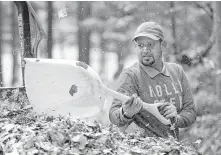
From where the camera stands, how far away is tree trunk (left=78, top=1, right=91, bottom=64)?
10.1 ft

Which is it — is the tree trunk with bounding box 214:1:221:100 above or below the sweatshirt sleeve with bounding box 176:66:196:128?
above

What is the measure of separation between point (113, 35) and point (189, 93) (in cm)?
170

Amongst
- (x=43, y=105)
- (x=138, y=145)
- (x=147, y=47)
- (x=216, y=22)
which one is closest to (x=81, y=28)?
(x=216, y=22)

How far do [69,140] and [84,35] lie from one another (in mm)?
2227

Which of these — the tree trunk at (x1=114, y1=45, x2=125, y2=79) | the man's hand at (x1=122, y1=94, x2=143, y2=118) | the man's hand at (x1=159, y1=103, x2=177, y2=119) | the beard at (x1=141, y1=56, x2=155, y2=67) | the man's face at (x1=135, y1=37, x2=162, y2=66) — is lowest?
the man's hand at (x1=159, y1=103, x2=177, y2=119)

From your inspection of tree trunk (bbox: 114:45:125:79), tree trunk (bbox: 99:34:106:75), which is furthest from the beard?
tree trunk (bbox: 99:34:106:75)

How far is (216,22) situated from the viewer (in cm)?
305

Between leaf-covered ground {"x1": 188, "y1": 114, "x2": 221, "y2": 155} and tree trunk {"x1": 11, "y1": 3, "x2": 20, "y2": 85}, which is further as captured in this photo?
tree trunk {"x1": 11, "y1": 3, "x2": 20, "y2": 85}

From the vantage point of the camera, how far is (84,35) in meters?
3.34

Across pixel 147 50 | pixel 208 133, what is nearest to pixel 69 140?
pixel 147 50

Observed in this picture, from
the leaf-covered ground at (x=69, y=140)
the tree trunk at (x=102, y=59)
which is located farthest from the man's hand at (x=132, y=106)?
the tree trunk at (x=102, y=59)

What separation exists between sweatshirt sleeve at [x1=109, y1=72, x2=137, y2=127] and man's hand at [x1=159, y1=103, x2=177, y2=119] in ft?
0.53

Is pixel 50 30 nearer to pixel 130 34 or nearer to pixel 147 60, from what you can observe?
pixel 130 34

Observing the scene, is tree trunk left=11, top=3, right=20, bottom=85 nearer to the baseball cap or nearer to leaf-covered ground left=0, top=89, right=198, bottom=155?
the baseball cap
